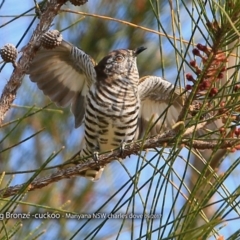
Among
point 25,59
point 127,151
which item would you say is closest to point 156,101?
point 127,151

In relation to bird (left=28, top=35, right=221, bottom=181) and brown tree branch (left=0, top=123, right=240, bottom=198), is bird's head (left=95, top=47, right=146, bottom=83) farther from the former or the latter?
brown tree branch (left=0, top=123, right=240, bottom=198)

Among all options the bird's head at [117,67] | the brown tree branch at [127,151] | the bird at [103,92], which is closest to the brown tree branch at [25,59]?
the brown tree branch at [127,151]

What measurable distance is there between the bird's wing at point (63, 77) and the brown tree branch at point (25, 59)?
107 cm

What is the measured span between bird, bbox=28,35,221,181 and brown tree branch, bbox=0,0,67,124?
3.00ft

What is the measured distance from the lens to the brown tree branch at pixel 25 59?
1.35m

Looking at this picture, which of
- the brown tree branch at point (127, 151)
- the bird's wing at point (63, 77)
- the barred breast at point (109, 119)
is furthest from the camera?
the bird's wing at point (63, 77)

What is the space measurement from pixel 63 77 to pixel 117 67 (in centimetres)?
24

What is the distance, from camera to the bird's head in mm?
2561

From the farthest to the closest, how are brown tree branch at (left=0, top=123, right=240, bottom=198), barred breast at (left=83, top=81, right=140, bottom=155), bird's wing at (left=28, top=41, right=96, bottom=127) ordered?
bird's wing at (left=28, top=41, right=96, bottom=127) < barred breast at (left=83, top=81, right=140, bottom=155) < brown tree branch at (left=0, top=123, right=240, bottom=198)

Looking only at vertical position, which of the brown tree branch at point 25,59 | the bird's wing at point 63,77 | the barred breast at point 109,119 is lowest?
the brown tree branch at point 25,59

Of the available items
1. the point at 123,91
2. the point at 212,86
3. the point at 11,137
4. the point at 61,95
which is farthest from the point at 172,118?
the point at 212,86

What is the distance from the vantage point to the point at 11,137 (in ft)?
8.39

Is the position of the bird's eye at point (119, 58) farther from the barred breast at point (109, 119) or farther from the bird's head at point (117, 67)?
the barred breast at point (109, 119)

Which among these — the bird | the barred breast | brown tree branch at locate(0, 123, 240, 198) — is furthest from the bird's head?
brown tree branch at locate(0, 123, 240, 198)
